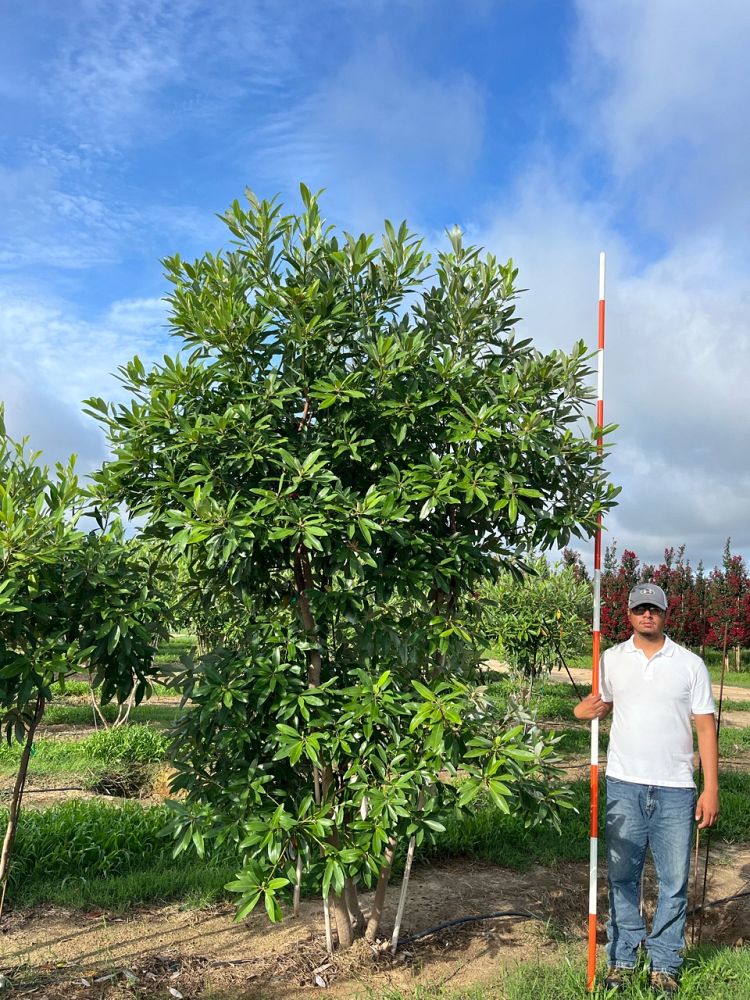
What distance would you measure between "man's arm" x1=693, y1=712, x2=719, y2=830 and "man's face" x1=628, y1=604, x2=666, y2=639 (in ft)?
1.59

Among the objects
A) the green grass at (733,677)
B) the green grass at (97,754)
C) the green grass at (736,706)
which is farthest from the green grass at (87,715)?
the green grass at (733,677)

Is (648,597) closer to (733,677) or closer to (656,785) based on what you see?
(656,785)

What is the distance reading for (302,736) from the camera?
3.76 m

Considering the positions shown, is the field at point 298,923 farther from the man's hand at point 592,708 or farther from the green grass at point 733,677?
the green grass at point 733,677

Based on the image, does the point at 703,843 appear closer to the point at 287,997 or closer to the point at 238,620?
the point at 287,997

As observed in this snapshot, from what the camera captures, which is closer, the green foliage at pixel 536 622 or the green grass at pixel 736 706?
the green foliage at pixel 536 622

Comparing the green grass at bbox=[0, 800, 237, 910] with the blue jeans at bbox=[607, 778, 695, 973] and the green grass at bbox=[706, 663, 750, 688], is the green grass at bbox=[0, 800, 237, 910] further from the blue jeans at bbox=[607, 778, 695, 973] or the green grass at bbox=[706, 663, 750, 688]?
the green grass at bbox=[706, 663, 750, 688]

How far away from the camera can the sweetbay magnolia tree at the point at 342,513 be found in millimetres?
3764

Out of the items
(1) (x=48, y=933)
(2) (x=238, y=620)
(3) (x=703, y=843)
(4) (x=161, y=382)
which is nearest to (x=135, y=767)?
(1) (x=48, y=933)

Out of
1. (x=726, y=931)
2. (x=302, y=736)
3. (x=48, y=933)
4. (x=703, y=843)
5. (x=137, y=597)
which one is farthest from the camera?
(x=703, y=843)

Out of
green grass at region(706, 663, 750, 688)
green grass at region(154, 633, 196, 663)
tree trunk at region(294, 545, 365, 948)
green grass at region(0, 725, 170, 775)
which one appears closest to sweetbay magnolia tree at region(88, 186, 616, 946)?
tree trunk at region(294, 545, 365, 948)

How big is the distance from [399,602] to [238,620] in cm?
94

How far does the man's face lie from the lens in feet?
14.1

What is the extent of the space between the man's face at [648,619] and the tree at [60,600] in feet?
8.16
